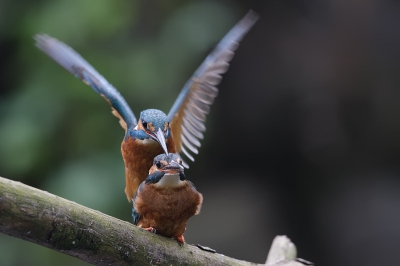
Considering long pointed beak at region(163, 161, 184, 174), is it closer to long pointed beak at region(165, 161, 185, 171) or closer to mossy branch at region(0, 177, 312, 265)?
long pointed beak at region(165, 161, 185, 171)

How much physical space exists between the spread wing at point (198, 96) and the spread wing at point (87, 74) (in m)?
0.32

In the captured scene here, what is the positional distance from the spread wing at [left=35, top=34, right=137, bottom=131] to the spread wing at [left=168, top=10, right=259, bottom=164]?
321 mm

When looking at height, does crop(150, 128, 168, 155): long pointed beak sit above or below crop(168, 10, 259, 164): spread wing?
below

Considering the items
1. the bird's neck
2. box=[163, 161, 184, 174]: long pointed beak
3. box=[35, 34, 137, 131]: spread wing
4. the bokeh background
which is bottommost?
the bird's neck

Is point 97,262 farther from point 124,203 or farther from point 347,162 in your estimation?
point 347,162

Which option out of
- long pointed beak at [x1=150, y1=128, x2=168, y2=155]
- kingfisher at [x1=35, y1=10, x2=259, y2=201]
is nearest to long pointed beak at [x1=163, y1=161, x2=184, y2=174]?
long pointed beak at [x1=150, y1=128, x2=168, y2=155]

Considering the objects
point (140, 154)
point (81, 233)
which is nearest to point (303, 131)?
point (140, 154)

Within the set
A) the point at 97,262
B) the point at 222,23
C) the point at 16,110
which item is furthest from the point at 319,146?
the point at 97,262

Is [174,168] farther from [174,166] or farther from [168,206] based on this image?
[168,206]

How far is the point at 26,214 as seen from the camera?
7.78 ft

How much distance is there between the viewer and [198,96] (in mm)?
4320

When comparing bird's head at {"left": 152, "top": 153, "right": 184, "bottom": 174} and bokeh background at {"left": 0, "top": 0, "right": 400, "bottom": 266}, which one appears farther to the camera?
bokeh background at {"left": 0, "top": 0, "right": 400, "bottom": 266}

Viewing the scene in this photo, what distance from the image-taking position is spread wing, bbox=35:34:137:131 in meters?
4.23

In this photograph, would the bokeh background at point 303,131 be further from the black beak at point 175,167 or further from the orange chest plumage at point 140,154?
the black beak at point 175,167
